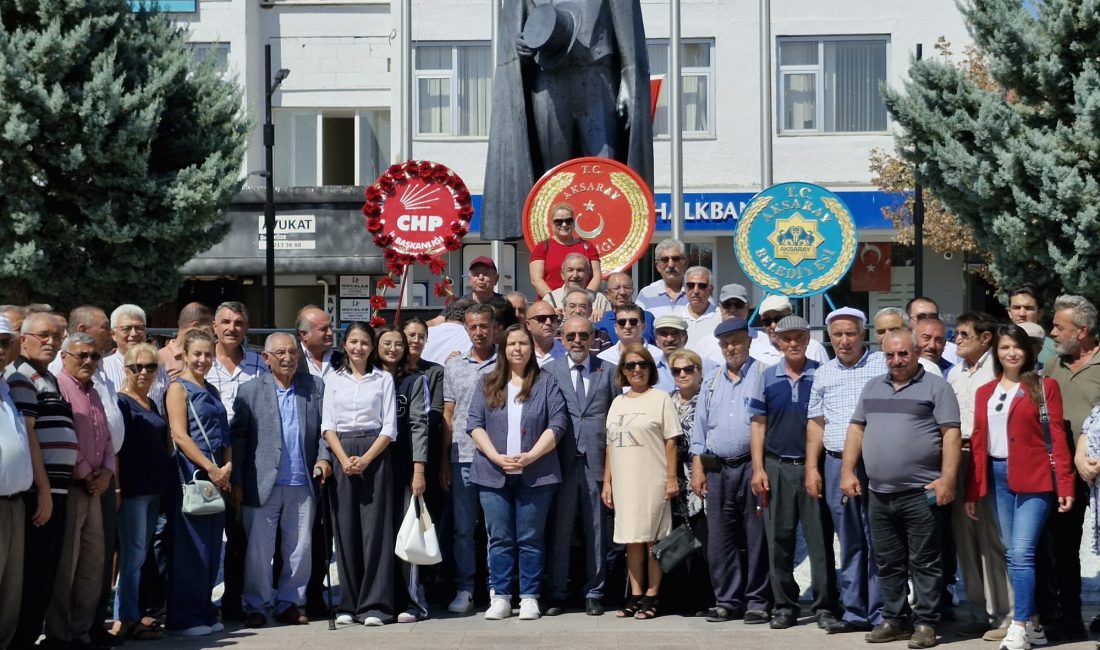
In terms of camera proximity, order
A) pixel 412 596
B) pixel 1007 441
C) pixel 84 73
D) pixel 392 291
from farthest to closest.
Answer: pixel 392 291, pixel 84 73, pixel 412 596, pixel 1007 441

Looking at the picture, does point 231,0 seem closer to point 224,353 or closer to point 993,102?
point 993,102

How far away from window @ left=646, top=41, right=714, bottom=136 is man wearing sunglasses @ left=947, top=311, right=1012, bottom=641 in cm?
2094

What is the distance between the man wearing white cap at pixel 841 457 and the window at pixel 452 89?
21397 mm

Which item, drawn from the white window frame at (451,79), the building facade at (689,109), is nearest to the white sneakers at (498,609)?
the building facade at (689,109)

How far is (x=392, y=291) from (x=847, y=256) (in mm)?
18370

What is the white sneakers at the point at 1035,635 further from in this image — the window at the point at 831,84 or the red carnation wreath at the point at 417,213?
the window at the point at 831,84

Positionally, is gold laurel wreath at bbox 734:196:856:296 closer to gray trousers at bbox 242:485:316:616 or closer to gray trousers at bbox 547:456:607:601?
gray trousers at bbox 547:456:607:601

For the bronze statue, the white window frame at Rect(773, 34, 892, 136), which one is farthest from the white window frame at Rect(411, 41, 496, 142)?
the bronze statue

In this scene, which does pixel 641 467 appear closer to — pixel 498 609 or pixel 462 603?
pixel 498 609

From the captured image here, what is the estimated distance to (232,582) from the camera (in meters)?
9.85

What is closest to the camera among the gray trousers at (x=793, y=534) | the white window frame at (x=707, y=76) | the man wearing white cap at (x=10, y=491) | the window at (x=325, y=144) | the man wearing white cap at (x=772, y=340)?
the man wearing white cap at (x=10, y=491)

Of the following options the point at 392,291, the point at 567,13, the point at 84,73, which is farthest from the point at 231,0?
the point at 567,13

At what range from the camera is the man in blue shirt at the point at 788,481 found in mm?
9438

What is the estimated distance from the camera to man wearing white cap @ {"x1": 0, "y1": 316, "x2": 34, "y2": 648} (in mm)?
7957
